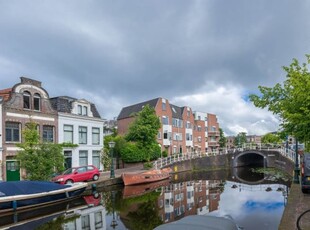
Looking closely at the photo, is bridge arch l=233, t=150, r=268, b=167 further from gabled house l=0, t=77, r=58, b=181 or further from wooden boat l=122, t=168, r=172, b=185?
gabled house l=0, t=77, r=58, b=181

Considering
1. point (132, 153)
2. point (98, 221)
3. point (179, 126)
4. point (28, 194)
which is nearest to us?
point (98, 221)

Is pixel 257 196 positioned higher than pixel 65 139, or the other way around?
pixel 65 139

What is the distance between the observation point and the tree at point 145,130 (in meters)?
39.6

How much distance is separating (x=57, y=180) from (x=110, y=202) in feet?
20.4

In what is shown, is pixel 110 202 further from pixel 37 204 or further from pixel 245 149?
pixel 245 149

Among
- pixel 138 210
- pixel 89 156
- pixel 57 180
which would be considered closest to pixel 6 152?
pixel 57 180

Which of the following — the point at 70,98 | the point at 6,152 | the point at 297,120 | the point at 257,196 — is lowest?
the point at 257,196

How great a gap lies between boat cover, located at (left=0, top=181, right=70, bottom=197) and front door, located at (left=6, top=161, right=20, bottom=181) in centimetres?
823

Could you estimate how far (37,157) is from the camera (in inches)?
790

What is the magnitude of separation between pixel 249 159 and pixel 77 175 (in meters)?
44.7

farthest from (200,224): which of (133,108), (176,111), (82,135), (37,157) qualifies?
(176,111)

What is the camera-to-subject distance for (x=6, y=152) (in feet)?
81.0

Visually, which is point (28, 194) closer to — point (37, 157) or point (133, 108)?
point (37, 157)

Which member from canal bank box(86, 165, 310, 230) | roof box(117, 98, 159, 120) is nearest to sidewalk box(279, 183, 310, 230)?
canal bank box(86, 165, 310, 230)
